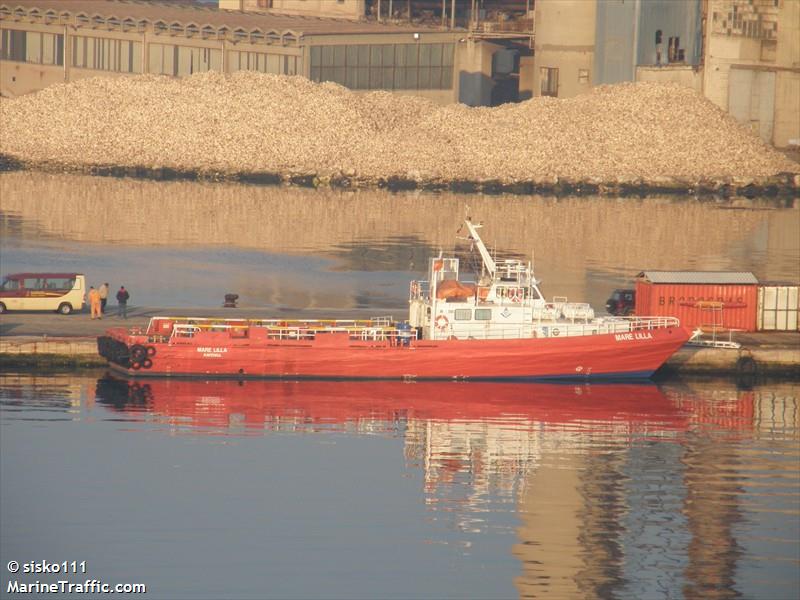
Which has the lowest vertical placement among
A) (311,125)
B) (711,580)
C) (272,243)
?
(711,580)

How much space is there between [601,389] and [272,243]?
130ft

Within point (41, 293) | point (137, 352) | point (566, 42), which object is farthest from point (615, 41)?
point (137, 352)

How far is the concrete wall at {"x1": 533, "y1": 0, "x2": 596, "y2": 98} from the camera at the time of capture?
140 m

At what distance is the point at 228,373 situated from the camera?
59406mm

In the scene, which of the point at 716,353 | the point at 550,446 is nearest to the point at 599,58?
the point at 716,353

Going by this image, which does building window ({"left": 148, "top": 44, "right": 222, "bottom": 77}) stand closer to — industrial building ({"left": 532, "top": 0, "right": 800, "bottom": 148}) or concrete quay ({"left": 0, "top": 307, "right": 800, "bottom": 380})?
industrial building ({"left": 532, "top": 0, "right": 800, "bottom": 148})

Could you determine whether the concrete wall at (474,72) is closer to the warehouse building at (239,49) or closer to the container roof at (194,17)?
the warehouse building at (239,49)

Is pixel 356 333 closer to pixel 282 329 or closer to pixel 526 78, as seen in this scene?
pixel 282 329

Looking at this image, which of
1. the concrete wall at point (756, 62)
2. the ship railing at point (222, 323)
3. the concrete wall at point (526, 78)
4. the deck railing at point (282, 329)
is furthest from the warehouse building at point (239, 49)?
the deck railing at point (282, 329)

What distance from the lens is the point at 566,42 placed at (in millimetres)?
141750

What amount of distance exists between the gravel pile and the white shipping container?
70.6m

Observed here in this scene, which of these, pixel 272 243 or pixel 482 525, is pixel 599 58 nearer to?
pixel 272 243

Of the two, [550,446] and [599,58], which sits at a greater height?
[599,58]

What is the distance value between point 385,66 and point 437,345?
310 feet
